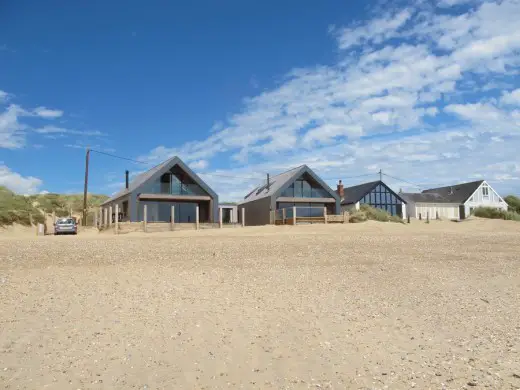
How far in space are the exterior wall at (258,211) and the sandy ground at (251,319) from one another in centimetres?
2237

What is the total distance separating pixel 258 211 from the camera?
135 ft

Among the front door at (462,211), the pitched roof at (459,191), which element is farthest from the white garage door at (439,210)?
the pitched roof at (459,191)

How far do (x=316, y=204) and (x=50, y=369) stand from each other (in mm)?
34015

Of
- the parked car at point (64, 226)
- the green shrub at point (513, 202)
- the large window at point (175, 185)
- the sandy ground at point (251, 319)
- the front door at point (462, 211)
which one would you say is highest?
the large window at point (175, 185)

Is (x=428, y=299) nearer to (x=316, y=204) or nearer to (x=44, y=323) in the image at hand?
(x=44, y=323)

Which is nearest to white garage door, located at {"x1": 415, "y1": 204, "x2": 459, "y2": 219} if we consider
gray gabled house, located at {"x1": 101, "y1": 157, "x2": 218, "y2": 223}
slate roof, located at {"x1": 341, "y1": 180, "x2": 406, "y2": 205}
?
slate roof, located at {"x1": 341, "y1": 180, "x2": 406, "y2": 205}

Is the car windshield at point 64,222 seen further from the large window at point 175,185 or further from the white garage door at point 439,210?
the white garage door at point 439,210

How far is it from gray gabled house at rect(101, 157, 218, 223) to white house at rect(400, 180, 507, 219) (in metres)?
27.8

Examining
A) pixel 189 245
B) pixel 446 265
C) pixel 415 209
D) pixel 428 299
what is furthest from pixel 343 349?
pixel 415 209

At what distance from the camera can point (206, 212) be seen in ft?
123

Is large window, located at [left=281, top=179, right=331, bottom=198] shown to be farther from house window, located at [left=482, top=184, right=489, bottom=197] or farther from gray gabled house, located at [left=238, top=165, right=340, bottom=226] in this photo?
house window, located at [left=482, top=184, right=489, bottom=197]

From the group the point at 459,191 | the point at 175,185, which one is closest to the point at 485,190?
the point at 459,191

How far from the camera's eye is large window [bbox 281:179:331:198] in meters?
39.2

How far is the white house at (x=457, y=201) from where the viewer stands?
184ft
